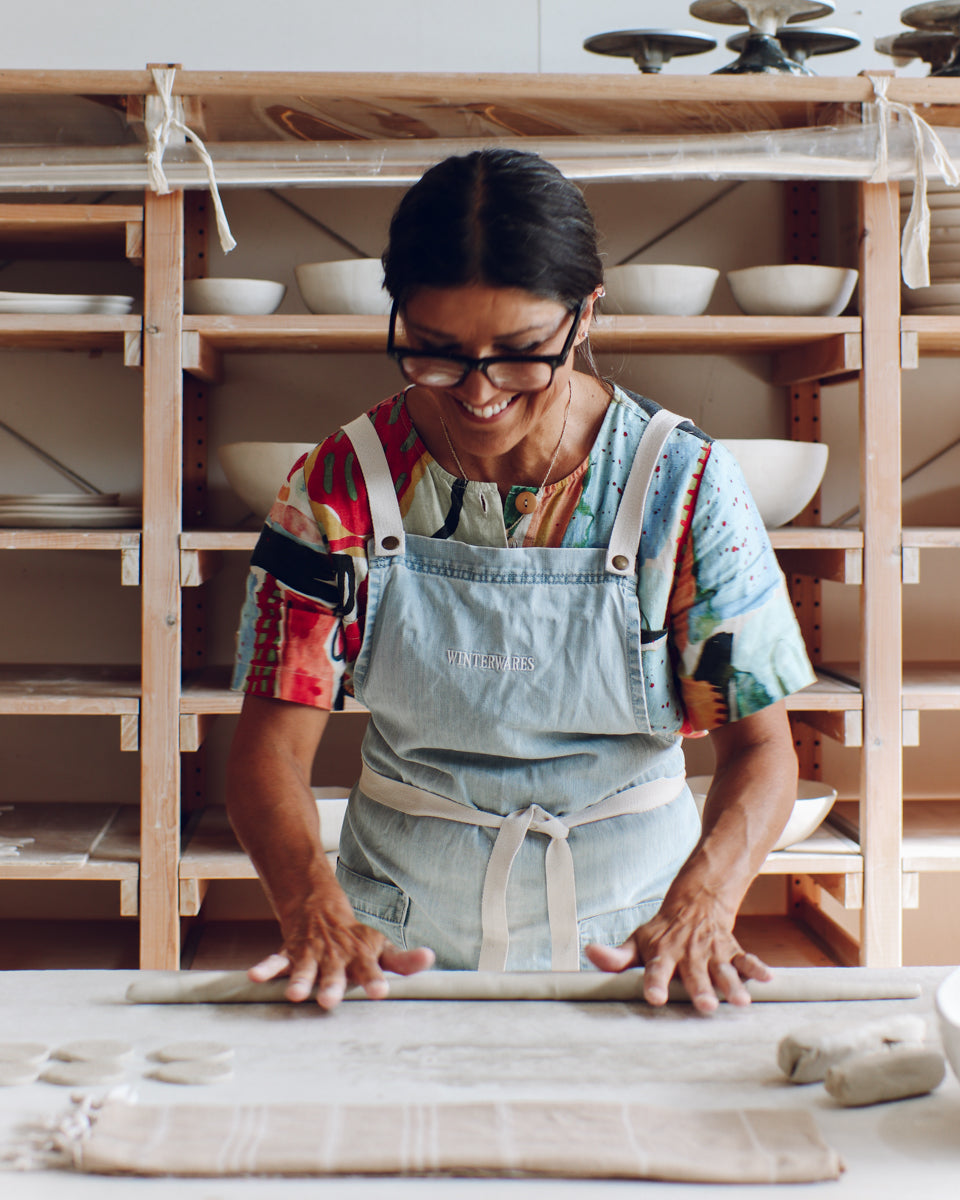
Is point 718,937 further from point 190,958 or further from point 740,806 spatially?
point 190,958

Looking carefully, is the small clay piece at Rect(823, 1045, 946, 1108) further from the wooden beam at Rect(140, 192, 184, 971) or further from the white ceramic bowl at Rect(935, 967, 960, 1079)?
the wooden beam at Rect(140, 192, 184, 971)

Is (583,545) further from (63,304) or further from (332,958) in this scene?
(63,304)

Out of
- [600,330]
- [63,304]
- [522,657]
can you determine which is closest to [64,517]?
[63,304]

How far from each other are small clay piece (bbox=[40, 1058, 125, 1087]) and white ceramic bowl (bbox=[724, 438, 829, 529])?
1.53m

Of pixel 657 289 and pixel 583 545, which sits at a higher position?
pixel 657 289

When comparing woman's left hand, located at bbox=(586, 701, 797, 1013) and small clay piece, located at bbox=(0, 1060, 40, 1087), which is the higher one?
woman's left hand, located at bbox=(586, 701, 797, 1013)

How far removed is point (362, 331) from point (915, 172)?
39.4 inches

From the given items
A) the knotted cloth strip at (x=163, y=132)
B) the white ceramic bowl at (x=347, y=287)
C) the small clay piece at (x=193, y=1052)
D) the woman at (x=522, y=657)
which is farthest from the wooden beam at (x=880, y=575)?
the small clay piece at (x=193, y=1052)

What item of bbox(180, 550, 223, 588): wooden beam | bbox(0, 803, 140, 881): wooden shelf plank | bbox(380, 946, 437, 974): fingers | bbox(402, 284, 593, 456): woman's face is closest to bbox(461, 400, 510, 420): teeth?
bbox(402, 284, 593, 456): woman's face

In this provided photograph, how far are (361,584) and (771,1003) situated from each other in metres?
0.56

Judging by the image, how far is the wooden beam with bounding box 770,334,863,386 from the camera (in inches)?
81.9

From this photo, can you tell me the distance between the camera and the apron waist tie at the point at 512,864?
117 centimetres

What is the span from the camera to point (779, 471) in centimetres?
207

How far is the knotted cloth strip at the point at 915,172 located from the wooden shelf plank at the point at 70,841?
5.58 ft
